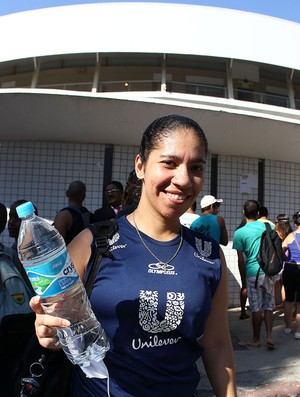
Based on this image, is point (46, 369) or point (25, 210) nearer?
point (25, 210)

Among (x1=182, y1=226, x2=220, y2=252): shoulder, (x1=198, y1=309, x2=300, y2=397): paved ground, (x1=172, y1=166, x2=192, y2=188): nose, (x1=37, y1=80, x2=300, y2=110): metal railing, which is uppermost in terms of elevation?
(x1=37, y1=80, x2=300, y2=110): metal railing

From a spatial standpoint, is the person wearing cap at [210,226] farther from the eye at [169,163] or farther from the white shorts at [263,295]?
the eye at [169,163]

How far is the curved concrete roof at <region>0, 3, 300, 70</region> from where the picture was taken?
7.87 m

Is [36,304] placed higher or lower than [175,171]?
lower

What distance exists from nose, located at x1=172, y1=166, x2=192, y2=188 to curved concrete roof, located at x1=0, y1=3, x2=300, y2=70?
720 cm

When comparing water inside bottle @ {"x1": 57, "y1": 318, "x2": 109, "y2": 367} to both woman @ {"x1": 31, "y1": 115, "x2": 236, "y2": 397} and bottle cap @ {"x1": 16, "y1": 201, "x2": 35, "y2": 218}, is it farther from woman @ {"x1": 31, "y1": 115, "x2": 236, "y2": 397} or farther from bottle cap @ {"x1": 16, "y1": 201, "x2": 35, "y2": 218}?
bottle cap @ {"x1": 16, "y1": 201, "x2": 35, "y2": 218}

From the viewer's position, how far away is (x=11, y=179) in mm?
Answer: 6562

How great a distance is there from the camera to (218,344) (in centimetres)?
154

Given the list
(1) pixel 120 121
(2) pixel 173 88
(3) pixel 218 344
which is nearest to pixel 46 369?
(3) pixel 218 344

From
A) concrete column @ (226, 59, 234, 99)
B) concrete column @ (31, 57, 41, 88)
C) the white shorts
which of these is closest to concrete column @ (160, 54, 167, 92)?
concrete column @ (226, 59, 234, 99)

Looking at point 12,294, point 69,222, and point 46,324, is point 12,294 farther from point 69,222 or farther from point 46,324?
point 69,222

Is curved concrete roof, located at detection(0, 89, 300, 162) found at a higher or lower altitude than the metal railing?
lower

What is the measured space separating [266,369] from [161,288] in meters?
3.83

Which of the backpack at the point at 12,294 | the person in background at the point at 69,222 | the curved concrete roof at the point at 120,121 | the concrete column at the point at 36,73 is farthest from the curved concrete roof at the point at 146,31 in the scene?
the backpack at the point at 12,294
